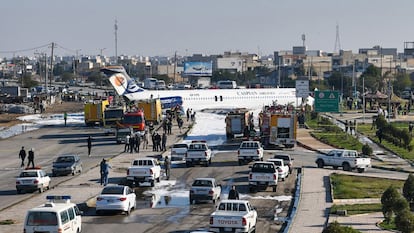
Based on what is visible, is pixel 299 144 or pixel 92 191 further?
pixel 299 144

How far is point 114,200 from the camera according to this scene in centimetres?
2931

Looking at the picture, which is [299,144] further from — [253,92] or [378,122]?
[253,92]

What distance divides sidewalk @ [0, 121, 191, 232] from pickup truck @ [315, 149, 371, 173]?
37.4 feet

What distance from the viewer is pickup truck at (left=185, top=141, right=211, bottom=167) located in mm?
46375

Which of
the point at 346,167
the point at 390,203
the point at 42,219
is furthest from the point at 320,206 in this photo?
the point at 346,167

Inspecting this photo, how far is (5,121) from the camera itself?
90188 mm

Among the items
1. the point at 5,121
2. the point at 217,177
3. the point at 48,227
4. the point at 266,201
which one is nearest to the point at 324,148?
the point at 217,177

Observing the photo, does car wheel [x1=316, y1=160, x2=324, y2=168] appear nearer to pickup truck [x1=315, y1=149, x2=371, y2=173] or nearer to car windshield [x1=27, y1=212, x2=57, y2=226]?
pickup truck [x1=315, y1=149, x2=371, y2=173]

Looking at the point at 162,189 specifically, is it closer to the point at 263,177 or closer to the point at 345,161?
the point at 263,177

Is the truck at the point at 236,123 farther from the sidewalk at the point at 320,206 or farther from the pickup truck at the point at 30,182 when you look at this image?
the pickup truck at the point at 30,182

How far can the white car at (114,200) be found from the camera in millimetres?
29266

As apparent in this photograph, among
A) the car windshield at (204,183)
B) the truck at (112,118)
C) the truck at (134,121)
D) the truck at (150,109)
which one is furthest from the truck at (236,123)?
the car windshield at (204,183)

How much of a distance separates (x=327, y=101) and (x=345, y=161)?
1101 inches

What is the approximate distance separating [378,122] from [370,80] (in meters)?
101
